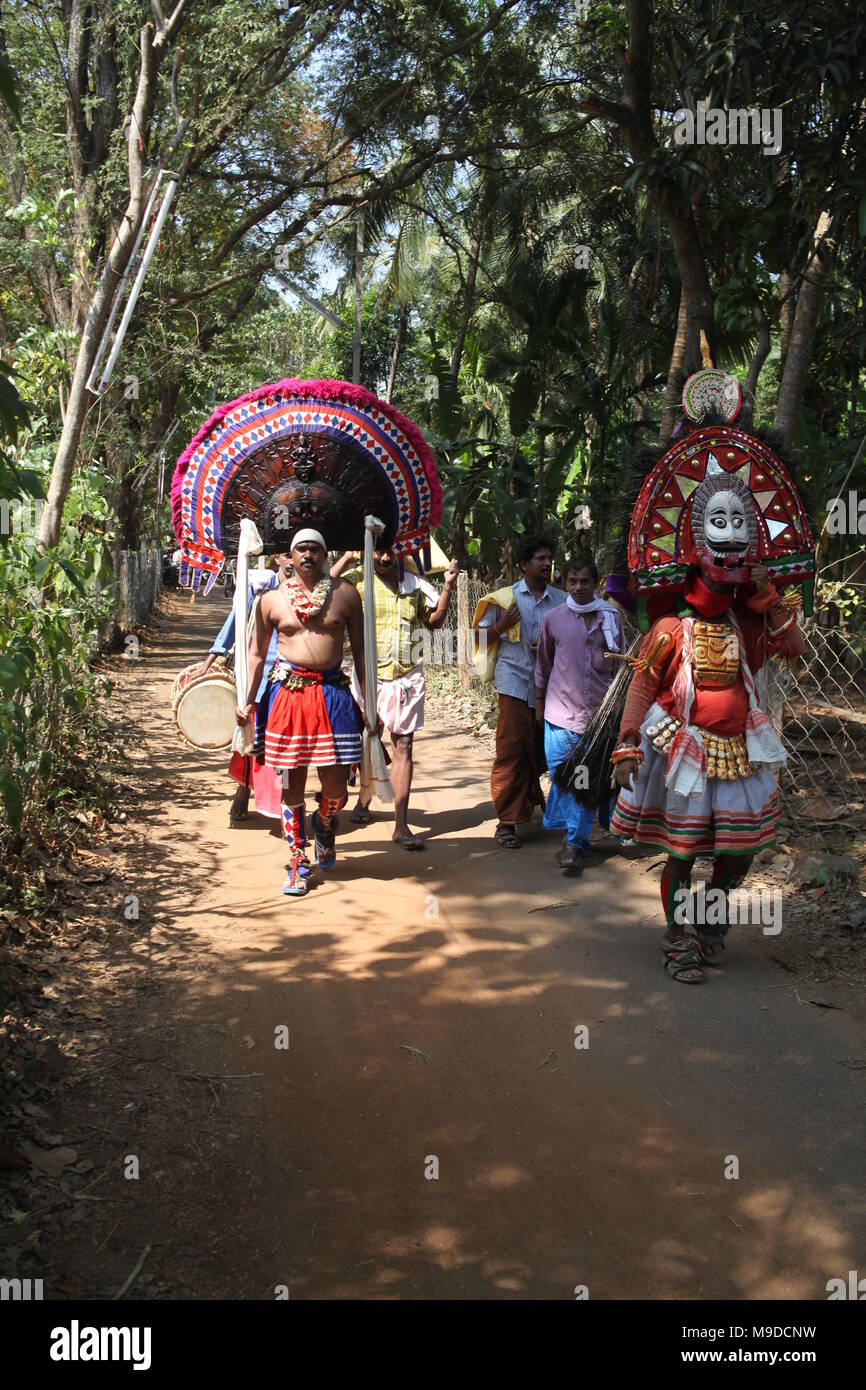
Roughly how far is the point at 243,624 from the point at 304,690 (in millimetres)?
807

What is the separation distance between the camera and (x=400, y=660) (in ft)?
24.5

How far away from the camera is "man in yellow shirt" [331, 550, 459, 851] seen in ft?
24.1

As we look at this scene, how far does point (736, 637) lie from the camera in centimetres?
507

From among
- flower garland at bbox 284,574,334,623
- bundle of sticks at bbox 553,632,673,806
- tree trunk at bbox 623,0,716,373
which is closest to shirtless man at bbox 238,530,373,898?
flower garland at bbox 284,574,334,623

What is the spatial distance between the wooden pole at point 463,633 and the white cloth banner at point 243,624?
656 cm

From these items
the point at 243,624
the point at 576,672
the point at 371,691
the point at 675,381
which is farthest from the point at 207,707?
the point at 675,381

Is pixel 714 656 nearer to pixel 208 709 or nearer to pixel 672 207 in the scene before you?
pixel 672 207

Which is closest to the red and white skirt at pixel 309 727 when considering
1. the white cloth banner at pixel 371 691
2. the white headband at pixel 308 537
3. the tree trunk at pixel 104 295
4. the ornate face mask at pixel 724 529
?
the white cloth banner at pixel 371 691

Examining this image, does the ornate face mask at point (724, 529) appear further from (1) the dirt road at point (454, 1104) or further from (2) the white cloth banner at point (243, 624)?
(2) the white cloth banner at point (243, 624)

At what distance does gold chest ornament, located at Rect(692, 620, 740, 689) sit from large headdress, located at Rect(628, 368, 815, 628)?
0.25 m

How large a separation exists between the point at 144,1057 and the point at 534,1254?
173 centimetres

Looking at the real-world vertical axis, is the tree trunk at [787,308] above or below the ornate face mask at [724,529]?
above

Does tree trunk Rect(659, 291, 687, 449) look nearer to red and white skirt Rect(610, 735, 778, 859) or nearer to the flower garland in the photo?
the flower garland

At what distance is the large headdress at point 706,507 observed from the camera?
504cm
